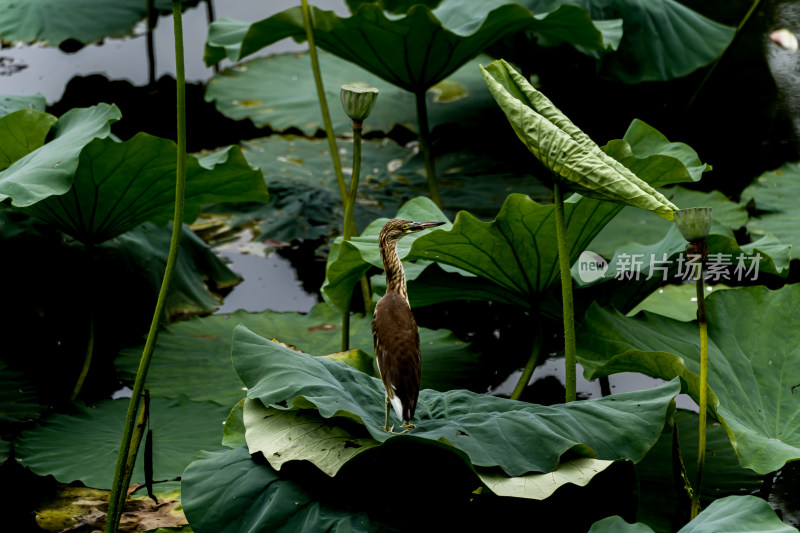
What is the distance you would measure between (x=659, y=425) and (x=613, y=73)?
2079mm

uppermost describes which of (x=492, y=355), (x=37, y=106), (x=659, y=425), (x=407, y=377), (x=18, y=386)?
(x=37, y=106)

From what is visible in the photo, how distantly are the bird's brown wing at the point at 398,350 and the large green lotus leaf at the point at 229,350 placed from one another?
28.5 inches

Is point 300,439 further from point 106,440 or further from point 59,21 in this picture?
point 59,21

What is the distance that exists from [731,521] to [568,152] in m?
0.65

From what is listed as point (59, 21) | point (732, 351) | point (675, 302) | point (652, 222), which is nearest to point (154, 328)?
point (732, 351)

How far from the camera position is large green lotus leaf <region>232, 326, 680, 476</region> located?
1.53 m

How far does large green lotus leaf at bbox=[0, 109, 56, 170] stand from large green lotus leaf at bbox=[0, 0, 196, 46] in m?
1.69

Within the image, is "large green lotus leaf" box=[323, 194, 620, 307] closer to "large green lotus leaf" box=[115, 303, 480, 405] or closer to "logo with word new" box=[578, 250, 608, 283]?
"logo with word new" box=[578, 250, 608, 283]

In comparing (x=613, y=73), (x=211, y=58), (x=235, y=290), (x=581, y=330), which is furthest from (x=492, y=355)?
(x=211, y=58)

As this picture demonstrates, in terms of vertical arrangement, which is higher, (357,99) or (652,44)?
(357,99)

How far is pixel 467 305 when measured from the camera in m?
2.89

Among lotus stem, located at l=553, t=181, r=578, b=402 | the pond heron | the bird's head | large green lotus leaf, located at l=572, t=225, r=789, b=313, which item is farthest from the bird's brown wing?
large green lotus leaf, located at l=572, t=225, r=789, b=313

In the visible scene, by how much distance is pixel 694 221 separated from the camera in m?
1.48

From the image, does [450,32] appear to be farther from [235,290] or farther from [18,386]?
[18,386]
